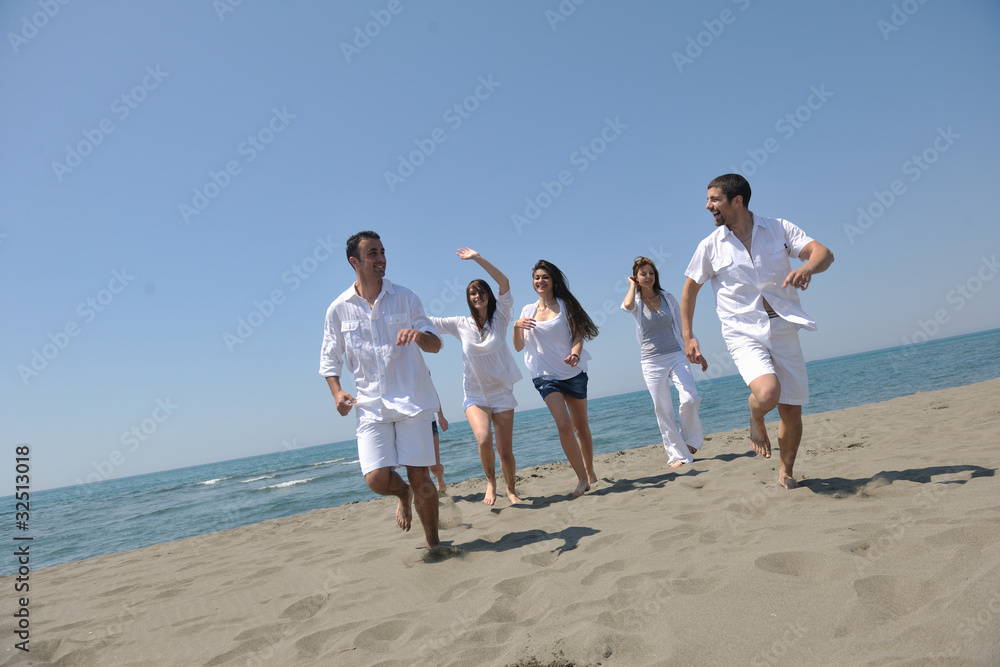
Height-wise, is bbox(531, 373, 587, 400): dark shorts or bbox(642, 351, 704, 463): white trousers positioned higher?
bbox(531, 373, 587, 400): dark shorts

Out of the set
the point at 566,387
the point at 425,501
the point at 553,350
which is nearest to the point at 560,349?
the point at 553,350

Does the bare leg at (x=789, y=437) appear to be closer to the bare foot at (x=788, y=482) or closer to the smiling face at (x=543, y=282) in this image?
the bare foot at (x=788, y=482)

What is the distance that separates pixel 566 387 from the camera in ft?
18.2

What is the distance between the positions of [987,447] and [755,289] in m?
2.35

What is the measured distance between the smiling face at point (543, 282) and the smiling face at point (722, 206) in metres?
2.01

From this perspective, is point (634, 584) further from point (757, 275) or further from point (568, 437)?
point (568, 437)

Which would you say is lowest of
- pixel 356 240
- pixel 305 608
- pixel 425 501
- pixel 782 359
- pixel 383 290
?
pixel 305 608

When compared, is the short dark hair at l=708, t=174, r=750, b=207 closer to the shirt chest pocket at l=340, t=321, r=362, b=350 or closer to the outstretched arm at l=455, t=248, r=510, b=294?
the outstretched arm at l=455, t=248, r=510, b=294

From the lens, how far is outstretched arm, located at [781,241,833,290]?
12.0 feet

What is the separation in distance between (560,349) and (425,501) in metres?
2.33

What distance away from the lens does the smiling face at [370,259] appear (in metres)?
3.83

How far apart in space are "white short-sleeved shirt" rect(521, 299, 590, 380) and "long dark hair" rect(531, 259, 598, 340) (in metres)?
0.07

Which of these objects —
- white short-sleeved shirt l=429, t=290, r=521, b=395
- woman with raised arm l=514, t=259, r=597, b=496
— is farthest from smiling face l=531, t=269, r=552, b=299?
white short-sleeved shirt l=429, t=290, r=521, b=395

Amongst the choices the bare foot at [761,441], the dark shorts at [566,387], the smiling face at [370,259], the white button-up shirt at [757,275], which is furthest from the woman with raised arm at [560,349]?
the smiling face at [370,259]
